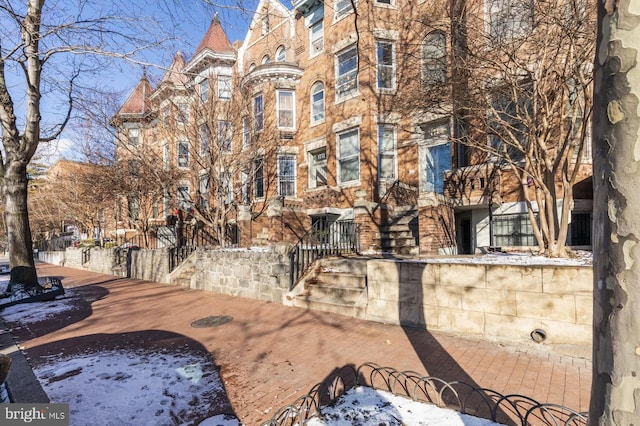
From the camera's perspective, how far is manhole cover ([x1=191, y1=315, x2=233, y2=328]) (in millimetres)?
6336

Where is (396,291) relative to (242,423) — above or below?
above

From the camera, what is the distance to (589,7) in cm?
545

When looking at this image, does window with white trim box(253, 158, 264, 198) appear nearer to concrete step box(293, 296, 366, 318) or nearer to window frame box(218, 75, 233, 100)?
window frame box(218, 75, 233, 100)

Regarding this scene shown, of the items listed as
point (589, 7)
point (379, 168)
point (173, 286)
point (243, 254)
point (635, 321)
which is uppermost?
point (589, 7)

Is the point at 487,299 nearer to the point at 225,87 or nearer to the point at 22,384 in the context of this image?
the point at 22,384

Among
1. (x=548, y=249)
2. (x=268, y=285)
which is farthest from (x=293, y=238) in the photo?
(x=548, y=249)

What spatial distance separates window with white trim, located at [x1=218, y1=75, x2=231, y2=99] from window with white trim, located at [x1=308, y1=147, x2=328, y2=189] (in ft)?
15.3

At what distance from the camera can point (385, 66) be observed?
13.1 m

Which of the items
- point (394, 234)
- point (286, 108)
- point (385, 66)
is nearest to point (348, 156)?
point (385, 66)

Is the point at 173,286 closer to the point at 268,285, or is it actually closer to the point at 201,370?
the point at 268,285

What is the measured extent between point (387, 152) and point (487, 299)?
919cm

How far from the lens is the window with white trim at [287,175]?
1580cm

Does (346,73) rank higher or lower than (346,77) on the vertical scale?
higher

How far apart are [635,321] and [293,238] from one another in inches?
507
